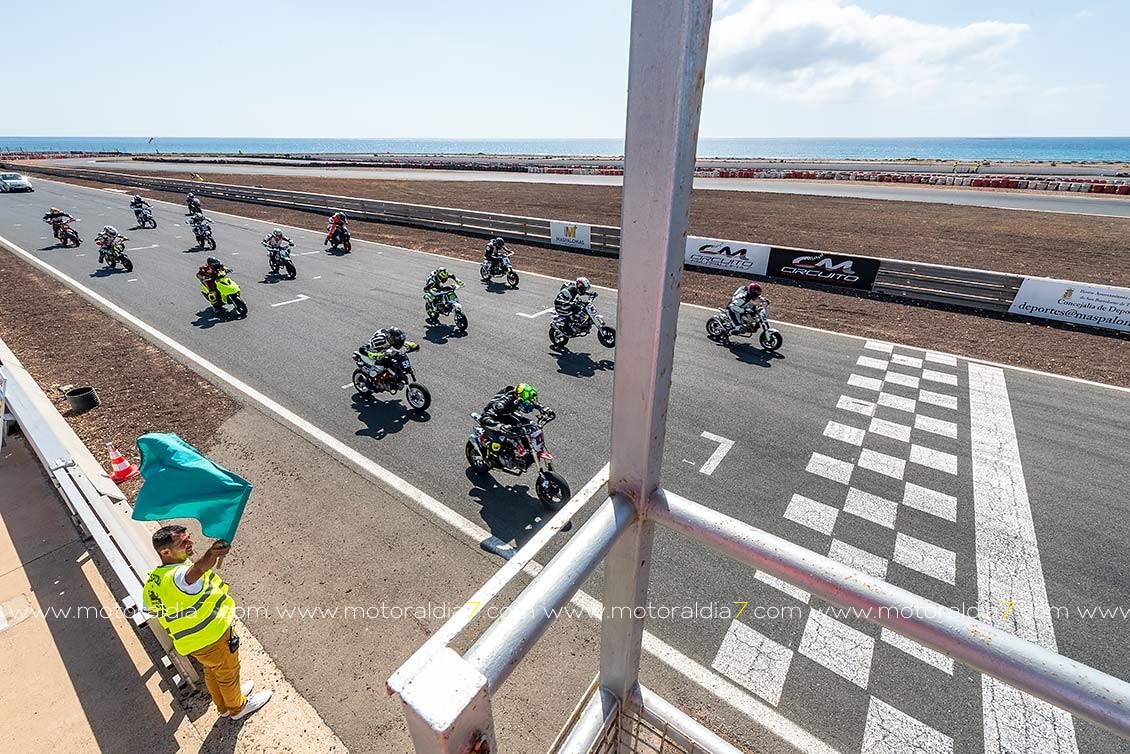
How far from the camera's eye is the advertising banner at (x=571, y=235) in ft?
69.8

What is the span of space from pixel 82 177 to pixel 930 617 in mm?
72624

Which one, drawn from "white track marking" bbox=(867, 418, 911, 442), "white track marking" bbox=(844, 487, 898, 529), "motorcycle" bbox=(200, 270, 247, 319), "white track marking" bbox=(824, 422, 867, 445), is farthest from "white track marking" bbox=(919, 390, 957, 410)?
"motorcycle" bbox=(200, 270, 247, 319)

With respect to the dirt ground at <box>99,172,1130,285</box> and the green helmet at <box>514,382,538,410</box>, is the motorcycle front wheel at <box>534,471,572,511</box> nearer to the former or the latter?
the green helmet at <box>514,382,538,410</box>

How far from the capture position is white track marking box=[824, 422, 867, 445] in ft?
26.4

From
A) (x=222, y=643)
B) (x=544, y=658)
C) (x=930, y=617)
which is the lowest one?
(x=544, y=658)

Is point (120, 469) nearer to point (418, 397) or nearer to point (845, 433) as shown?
point (418, 397)

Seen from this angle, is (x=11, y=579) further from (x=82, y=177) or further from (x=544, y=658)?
(x=82, y=177)

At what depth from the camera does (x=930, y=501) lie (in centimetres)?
671

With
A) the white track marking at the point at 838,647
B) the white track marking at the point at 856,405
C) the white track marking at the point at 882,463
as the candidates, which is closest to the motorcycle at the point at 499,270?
the white track marking at the point at 856,405

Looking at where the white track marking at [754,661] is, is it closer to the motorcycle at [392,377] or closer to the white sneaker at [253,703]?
the white sneaker at [253,703]

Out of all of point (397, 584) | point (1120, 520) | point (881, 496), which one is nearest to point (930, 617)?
point (397, 584)

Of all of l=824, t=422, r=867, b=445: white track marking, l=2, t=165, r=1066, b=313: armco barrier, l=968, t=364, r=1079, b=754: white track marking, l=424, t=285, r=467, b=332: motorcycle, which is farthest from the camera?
l=2, t=165, r=1066, b=313: armco barrier

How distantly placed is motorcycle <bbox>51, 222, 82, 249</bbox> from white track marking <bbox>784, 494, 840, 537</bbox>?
3022 cm

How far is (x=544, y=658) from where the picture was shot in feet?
15.4
